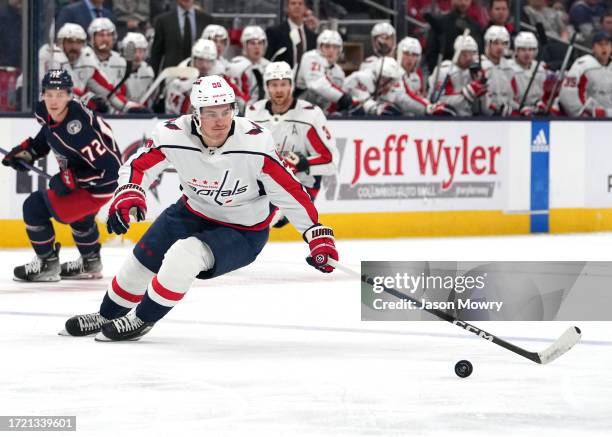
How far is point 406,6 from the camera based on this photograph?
11.6m

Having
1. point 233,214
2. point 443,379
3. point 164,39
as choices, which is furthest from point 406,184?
point 443,379

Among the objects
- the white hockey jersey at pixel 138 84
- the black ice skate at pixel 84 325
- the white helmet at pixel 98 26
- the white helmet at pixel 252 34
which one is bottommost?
the black ice skate at pixel 84 325

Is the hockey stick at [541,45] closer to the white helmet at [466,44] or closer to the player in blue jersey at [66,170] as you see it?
the white helmet at [466,44]

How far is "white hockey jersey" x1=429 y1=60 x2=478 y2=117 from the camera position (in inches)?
452

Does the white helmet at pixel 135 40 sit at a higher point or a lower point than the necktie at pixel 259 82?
higher

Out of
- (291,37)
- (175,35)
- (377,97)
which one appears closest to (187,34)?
(175,35)

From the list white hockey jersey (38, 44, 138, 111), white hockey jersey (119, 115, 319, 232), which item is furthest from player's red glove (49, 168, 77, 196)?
white hockey jersey (38, 44, 138, 111)

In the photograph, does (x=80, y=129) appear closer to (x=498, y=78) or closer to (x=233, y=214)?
(x=233, y=214)

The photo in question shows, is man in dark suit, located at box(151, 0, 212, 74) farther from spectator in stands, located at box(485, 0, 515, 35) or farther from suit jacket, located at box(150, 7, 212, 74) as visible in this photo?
A: spectator in stands, located at box(485, 0, 515, 35)

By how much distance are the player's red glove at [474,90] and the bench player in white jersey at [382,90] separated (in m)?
0.26

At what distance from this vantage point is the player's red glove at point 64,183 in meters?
7.54

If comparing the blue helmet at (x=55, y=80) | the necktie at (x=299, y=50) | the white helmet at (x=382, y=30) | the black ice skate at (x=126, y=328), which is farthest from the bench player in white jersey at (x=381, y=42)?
the black ice skate at (x=126, y=328)

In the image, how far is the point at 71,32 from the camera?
9.95 metres

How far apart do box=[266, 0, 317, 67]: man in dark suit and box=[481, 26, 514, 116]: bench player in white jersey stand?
1.66 m
